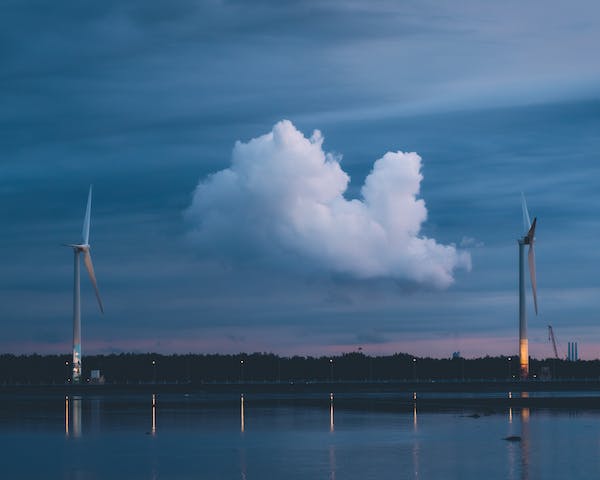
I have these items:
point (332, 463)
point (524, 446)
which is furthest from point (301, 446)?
point (524, 446)

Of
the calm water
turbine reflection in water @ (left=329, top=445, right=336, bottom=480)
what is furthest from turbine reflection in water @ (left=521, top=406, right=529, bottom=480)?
turbine reflection in water @ (left=329, top=445, right=336, bottom=480)

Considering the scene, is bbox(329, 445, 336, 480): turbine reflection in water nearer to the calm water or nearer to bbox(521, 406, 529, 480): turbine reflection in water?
the calm water

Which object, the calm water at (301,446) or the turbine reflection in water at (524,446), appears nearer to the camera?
the turbine reflection in water at (524,446)

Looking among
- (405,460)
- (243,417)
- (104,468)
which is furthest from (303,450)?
(243,417)

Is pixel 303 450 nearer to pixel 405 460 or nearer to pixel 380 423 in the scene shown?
pixel 405 460

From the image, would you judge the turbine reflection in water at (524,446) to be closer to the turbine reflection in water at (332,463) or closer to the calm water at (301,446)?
the calm water at (301,446)

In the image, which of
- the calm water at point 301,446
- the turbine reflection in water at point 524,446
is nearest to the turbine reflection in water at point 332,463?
the calm water at point 301,446

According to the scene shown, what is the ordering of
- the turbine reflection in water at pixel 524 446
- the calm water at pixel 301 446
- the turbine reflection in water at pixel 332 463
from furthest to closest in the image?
the calm water at pixel 301 446 < the turbine reflection in water at pixel 524 446 < the turbine reflection in water at pixel 332 463

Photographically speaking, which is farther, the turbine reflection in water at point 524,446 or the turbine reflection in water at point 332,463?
the turbine reflection in water at point 524,446

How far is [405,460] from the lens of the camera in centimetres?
9044

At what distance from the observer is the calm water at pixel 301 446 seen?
83375mm

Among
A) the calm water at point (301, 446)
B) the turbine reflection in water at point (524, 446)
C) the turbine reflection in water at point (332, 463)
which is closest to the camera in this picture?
the turbine reflection in water at point (332, 463)

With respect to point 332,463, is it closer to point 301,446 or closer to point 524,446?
point 301,446

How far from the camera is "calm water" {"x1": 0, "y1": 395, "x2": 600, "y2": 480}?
3282 inches
